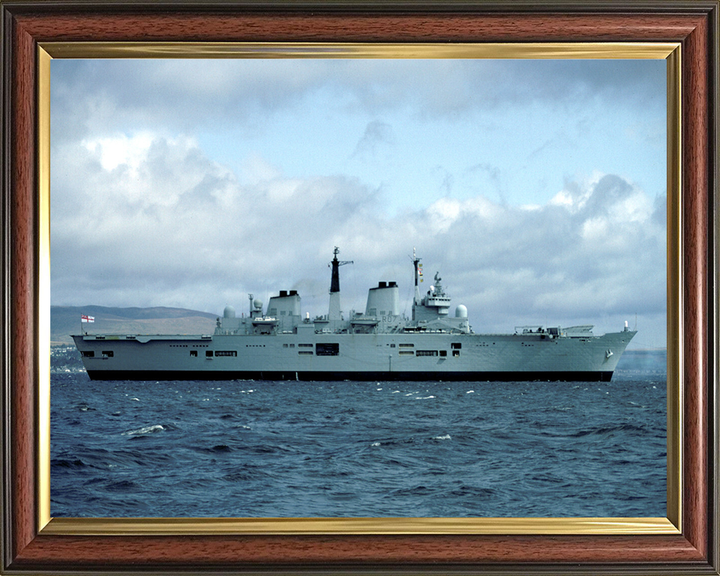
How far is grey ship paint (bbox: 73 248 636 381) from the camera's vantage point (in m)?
28.4

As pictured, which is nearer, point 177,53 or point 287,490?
point 177,53

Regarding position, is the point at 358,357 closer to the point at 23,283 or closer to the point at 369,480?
the point at 369,480

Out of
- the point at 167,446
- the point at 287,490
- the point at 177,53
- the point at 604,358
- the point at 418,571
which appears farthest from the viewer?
the point at 604,358

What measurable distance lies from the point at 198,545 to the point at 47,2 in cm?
239

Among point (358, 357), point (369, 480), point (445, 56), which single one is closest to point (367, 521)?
point (369, 480)

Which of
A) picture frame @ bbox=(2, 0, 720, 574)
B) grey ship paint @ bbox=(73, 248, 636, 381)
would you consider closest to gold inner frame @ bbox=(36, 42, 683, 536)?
picture frame @ bbox=(2, 0, 720, 574)

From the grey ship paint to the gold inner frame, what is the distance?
80.6ft

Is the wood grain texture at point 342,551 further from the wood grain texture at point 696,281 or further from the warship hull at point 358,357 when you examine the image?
the warship hull at point 358,357

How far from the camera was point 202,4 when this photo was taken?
278cm

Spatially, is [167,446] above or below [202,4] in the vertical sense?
below

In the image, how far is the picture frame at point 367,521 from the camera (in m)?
2.69

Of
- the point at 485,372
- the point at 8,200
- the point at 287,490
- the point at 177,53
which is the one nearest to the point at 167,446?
the point at 287,490

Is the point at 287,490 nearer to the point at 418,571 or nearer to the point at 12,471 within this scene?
the point at 418,571

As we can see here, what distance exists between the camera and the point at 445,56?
2871 millimetres
